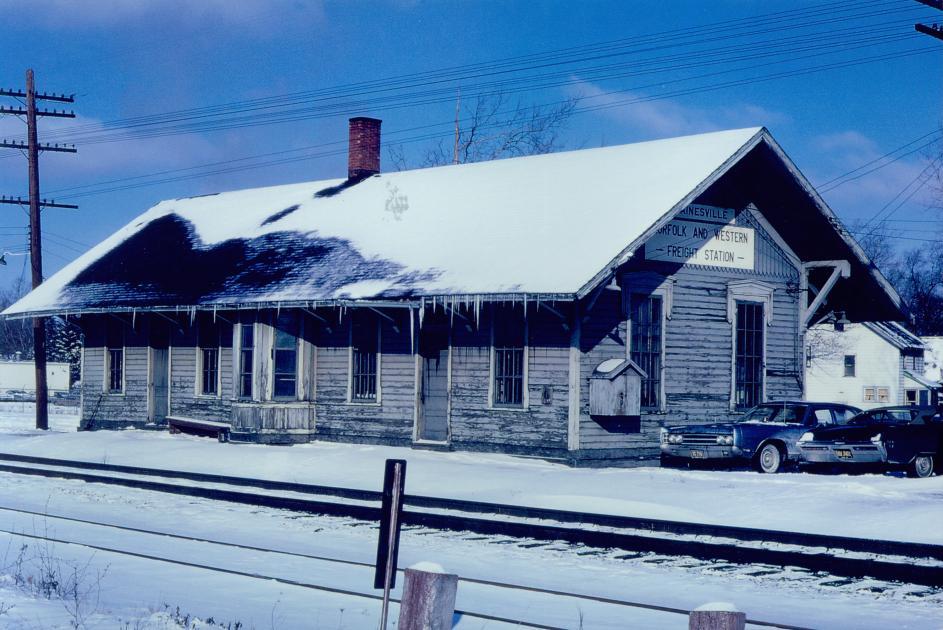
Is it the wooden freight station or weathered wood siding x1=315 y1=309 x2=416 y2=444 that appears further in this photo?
weathered wood siding x1=315 y1=309 x2=416 y2=444

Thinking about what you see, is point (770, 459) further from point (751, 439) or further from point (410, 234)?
point (410, 234)

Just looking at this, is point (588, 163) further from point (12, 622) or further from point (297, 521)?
point (12, 622)

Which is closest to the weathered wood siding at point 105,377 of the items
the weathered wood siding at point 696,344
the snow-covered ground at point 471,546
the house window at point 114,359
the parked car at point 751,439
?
the house window at point 114,359

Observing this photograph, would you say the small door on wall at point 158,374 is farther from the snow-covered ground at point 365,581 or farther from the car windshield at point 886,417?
the car windshield at point 886,417

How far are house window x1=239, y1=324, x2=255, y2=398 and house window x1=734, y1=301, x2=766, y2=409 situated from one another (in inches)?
423

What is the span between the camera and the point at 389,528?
6.78 metres

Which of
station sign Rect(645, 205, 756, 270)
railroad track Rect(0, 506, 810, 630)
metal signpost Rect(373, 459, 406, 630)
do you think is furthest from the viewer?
station sign Rect(645, 205, 756, 270)

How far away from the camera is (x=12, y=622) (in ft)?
26.0

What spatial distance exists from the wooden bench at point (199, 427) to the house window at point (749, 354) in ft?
37.6

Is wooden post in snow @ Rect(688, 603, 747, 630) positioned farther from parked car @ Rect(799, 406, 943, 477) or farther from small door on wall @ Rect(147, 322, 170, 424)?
small door on wall @ Rect(147, 322, 170, 424)

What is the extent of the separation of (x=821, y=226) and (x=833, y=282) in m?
1.61

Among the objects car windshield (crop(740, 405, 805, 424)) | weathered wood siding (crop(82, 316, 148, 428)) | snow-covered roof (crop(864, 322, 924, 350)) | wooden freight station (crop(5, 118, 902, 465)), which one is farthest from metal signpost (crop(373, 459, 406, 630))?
snow-covered roof (crop(864, 322, 924, 350))

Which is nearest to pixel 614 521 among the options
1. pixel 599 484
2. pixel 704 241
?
pixel 599 484

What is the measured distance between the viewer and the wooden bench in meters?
27.3
